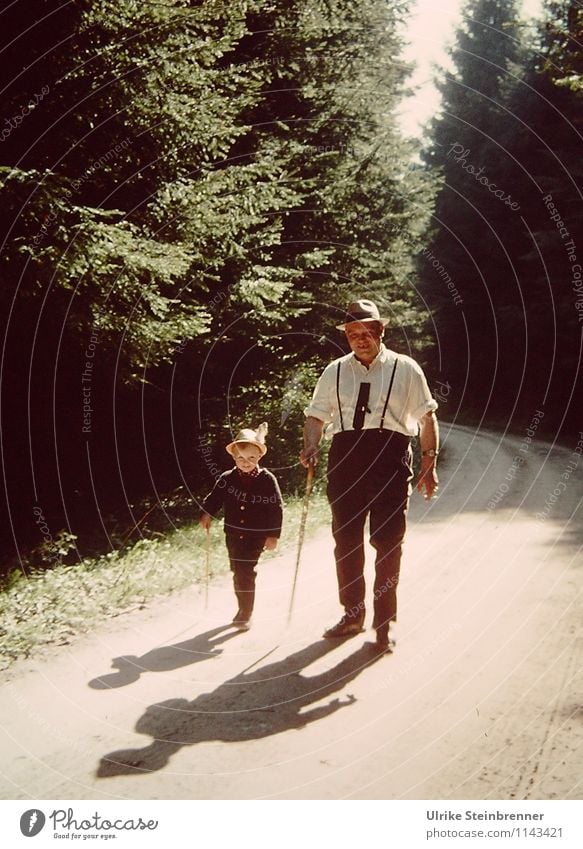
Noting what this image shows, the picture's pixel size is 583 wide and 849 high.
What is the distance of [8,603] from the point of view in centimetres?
627

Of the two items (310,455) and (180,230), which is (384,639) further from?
(180,230)

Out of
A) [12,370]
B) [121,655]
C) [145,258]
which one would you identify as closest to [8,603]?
[121,655]

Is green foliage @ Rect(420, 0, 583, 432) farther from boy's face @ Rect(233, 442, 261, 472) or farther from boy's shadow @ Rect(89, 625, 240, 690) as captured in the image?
boy's shadow @ Rect(89, 625, 240, 690)

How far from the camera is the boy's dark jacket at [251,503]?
5.73 meters

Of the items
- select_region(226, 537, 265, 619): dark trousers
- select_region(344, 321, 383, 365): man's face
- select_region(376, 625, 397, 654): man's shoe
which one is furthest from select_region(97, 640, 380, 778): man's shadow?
select_region(344, 321, 383, 365): man's face

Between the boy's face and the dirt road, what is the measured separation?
1.40 metres

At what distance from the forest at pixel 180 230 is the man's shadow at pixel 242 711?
14.1 feet

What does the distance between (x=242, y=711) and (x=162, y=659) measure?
1.09 m

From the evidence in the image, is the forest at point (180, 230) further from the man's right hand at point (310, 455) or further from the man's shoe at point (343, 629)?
the man's shoe at point (343, 629)

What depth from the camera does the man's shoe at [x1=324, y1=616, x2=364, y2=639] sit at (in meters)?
5.54

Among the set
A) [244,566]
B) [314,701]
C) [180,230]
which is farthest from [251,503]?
[180,230]

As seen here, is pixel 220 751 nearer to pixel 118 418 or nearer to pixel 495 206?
pixel 118 418

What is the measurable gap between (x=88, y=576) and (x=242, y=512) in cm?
236

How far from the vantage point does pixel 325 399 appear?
18.3ft
